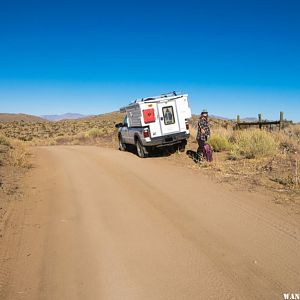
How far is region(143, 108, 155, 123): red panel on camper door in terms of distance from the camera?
1446 cm

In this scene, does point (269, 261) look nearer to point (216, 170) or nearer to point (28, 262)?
point (28, 262)

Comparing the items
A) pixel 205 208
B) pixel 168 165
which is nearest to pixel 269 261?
pixel 205 208

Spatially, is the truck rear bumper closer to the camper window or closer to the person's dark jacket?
the camper window

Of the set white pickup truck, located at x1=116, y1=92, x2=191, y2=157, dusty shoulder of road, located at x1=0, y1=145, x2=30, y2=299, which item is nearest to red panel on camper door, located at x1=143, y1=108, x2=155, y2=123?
white pickup truck, located at x1=116, y1=92, x2=191, y2=157

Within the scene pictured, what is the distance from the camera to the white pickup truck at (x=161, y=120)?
14.5 metres

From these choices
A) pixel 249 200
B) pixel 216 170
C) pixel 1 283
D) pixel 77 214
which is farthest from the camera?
pixel 216 170

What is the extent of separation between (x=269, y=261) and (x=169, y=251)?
4.54 ft

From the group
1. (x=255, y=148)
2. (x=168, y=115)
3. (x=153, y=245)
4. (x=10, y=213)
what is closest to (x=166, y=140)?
(x=168, y=115)

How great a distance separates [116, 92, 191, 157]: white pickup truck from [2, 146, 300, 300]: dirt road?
592cm

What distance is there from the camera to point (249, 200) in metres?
7.34

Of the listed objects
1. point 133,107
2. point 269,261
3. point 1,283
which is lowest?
point 269,261

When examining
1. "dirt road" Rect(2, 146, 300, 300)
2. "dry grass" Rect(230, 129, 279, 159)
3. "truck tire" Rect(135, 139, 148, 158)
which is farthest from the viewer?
"truck tire" Rect(135, 139, 148, 158)

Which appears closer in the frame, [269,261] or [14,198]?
[269,261]

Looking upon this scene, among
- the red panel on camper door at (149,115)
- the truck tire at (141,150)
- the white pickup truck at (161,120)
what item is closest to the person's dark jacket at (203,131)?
the white pickup truck at (161,120)
